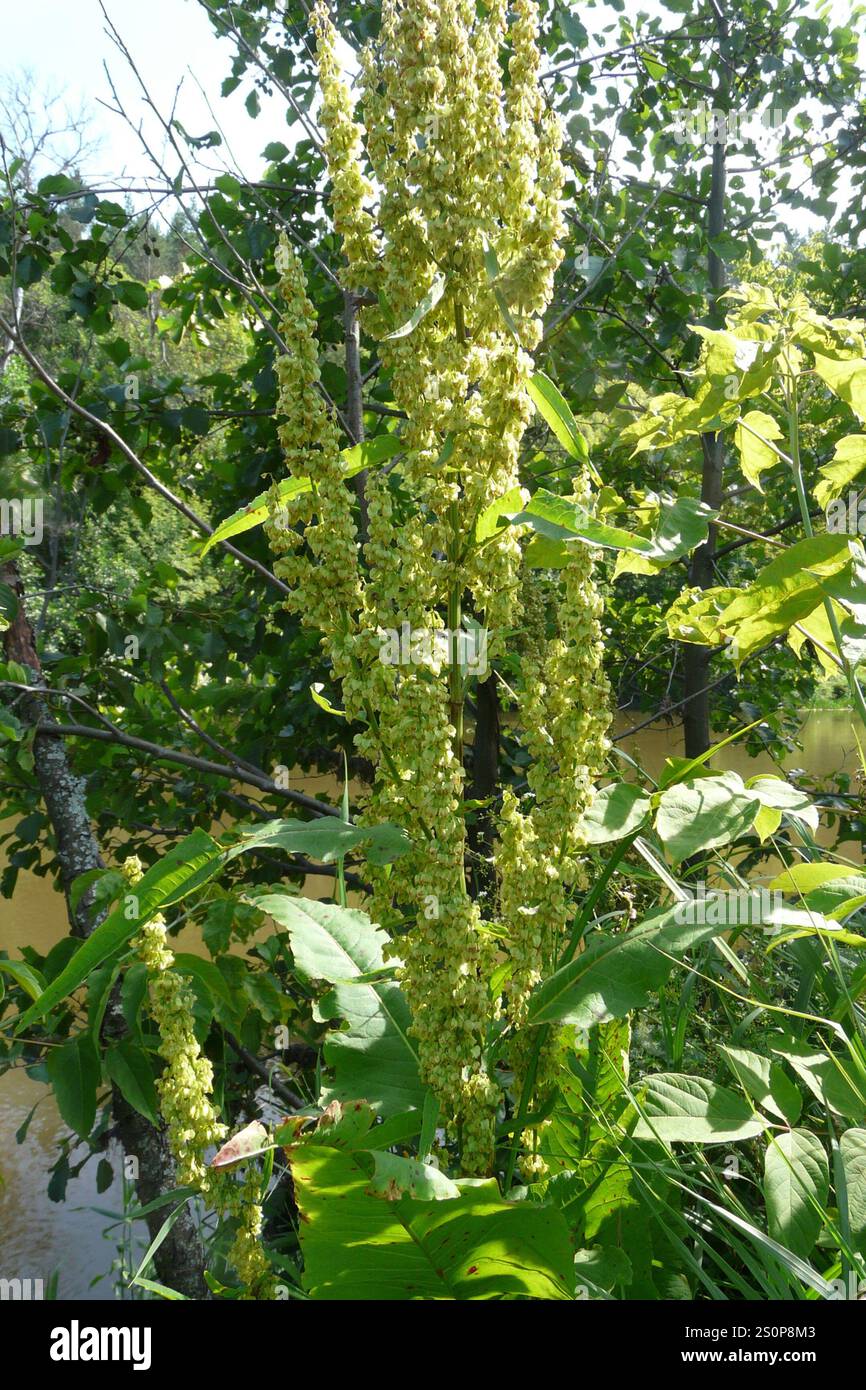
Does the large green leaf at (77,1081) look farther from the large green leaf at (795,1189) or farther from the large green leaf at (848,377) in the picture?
the large green leaf at (848,377)

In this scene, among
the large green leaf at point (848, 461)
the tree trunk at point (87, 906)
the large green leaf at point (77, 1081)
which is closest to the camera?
the large green leaf at point (848, 461)

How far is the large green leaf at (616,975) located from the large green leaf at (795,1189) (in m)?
0.24

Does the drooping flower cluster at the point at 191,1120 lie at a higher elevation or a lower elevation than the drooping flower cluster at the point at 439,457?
lower

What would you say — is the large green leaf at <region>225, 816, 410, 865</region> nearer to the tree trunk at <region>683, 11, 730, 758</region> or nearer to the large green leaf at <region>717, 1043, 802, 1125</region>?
the large green leaf at <region>717, 1043, 802, 1125</region>

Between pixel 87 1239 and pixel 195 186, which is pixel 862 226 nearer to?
pixel 195 186

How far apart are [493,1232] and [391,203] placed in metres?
1.03

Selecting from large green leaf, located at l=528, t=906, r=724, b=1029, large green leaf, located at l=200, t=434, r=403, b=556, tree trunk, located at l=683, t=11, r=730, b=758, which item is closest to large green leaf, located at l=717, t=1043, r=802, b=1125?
large green leaf, located at l=528, t=906, r=724, b=1029

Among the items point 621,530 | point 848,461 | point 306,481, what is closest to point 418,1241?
point 621,530

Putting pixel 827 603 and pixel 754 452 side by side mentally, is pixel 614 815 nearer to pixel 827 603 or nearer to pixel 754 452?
pixel 827 603

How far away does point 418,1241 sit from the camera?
0.82 m

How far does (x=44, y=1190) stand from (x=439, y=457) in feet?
17.3

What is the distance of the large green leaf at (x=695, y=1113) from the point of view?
105cm

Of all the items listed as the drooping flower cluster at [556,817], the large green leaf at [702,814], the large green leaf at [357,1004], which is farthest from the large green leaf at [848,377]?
the large green leaf at [357,1004]

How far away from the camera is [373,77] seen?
1205 mm
